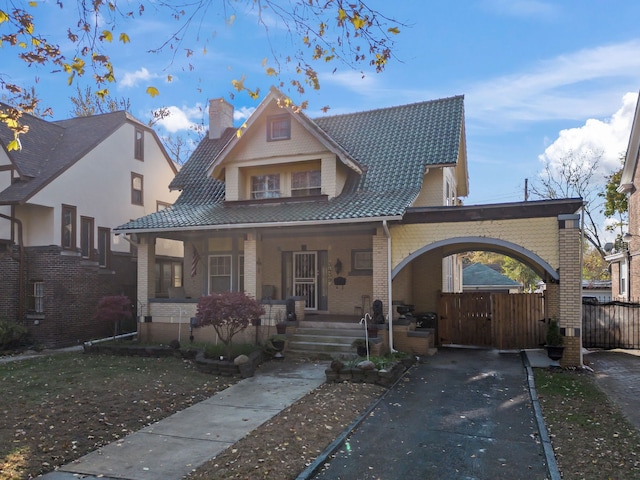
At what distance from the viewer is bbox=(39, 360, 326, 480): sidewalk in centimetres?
594

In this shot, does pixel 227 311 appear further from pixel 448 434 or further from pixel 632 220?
pixel 632 220

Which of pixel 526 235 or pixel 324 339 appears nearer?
pixel 526 235

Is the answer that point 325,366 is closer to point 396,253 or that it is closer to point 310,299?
point 396,253

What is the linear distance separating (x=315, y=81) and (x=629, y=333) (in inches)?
550

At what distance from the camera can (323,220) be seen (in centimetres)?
1386

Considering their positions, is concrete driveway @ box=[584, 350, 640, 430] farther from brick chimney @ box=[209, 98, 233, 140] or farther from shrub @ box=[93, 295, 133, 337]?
brick chimney @ box=[209, 98, 233, 140]

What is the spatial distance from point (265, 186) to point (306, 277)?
3496 mm

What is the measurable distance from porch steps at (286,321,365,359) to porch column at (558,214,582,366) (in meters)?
4.95

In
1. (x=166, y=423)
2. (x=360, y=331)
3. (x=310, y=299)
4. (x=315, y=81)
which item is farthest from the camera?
(x=310, y=299)

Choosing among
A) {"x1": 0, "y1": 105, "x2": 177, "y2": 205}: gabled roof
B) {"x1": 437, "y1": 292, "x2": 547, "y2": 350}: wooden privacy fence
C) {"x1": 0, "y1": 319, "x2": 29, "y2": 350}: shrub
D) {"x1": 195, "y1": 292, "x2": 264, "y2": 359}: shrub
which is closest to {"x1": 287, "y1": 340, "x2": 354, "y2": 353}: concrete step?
{"x1": 195, "y1": 292, "x2": 264, "y2": 359}: shrub

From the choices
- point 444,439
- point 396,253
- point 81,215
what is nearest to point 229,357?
point 396,253

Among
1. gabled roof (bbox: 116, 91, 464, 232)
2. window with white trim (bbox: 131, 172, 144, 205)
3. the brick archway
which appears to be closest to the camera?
the brick archway

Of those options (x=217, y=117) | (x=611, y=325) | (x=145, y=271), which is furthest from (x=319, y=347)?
(x=217, y=117)

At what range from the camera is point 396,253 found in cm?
1362
